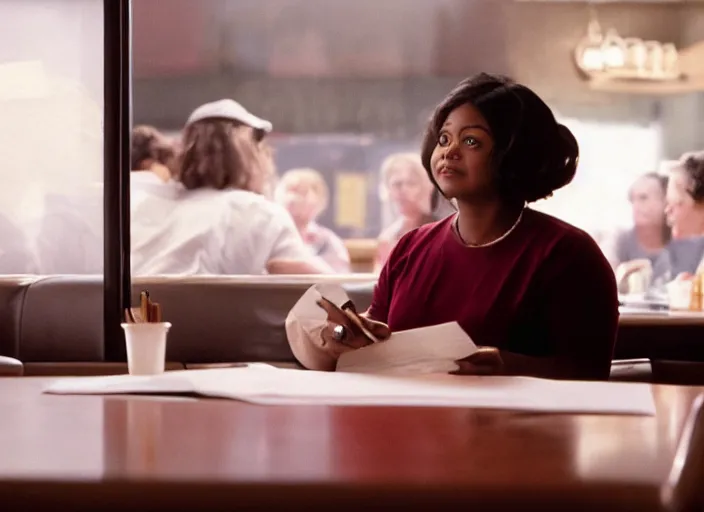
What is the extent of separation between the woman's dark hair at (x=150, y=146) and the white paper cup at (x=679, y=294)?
1.72 m

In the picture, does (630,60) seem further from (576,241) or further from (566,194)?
→ (576,241)

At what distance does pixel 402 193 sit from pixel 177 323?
1.02 metres

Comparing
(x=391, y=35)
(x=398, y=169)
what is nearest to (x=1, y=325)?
(x=398, y=169)

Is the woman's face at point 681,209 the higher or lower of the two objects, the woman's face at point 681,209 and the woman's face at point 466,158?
the lower

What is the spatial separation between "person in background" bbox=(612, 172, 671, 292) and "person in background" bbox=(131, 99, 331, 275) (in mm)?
1022

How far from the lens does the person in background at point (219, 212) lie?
11.0ft

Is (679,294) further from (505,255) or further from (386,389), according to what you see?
(386,389)

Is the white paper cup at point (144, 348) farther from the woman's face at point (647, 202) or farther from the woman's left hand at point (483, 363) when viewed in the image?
the woman's face at point (647, 202)

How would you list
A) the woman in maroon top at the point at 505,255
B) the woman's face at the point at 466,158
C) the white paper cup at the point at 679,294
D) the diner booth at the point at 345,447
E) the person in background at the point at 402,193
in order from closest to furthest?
the diner booth at the point at 345,447 → the woman in maroon top at the point at 505,255 → the woman's face at the point at 466,158 → the white paper cup at the point at 679,294 → the person in background at the point at 402,193

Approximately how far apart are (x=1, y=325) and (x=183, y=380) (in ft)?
6.56

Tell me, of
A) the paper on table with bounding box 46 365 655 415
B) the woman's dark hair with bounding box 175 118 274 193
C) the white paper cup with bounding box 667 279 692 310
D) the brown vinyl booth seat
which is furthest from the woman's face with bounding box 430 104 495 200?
the woman's dark hair with bounding box 175 118 274 193

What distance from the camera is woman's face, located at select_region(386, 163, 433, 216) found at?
359 centimetres

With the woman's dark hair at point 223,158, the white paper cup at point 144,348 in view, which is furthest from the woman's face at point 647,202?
the white paper cup at point 144,348

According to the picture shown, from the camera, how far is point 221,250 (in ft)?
11.1
